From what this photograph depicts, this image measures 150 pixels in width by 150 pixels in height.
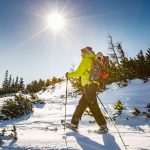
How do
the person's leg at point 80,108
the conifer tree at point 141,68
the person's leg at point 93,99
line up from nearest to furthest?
the person's leg at point 93,99 → the person's leg at point 80,108 → the conifer tree at point 141,68

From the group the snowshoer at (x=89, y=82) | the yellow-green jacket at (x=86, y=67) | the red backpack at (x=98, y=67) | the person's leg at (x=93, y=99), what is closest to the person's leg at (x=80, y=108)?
the snowshoer at (x=89, y=82)

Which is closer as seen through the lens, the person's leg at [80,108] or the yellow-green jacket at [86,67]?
the yellow-green jacket at [86,67]

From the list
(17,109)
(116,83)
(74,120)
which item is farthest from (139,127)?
Answer: (116,83)

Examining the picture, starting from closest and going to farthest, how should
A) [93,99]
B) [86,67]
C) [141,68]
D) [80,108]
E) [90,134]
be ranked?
[90,134] → [86,67] → [93,99] → [80,108] → [141,68]

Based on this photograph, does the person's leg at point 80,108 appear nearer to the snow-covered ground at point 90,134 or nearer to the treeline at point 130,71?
the snow-covered ground at point 90,134

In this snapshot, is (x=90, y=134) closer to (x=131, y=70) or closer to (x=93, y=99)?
(x=93, y=99)

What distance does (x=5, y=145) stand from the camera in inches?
172

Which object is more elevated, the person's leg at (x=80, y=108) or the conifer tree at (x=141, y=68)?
the conifer tree at (x=141, y=68)

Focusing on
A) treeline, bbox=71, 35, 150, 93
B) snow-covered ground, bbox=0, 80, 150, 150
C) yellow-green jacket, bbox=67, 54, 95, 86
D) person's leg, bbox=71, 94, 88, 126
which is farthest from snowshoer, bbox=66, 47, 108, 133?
treeline, bbox=71, 35, 150, 93

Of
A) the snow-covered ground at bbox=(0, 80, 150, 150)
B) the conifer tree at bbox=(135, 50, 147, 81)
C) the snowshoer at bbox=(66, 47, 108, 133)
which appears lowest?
the snow-covered ground at bbox=(0, 80, 150, 150)

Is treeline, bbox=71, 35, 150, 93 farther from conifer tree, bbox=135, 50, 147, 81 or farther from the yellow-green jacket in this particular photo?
the yellow-green jacket

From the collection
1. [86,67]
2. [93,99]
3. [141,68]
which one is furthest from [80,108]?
[141,68]

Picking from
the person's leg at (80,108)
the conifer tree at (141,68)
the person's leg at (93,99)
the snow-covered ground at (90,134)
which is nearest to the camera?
the snow-covered ground at (90,134)

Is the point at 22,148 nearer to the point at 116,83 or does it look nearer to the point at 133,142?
the point at 133,142
